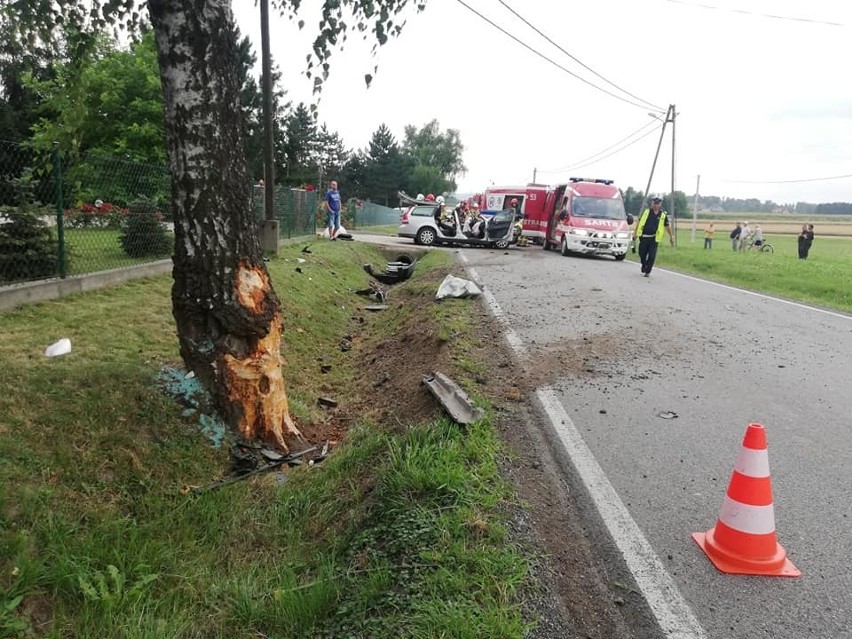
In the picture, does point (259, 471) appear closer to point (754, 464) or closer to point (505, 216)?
point (754, 464)

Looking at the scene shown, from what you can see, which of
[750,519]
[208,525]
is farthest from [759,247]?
[208,525]

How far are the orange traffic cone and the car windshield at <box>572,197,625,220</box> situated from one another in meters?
16.8

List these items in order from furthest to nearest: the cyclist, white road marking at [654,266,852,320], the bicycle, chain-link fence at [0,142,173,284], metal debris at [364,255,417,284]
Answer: the bicycle, the cyclist, metal debris at [364,255,417,284], white road marking at [654,266,852,320], chain-link fence at [0,142,173,284]

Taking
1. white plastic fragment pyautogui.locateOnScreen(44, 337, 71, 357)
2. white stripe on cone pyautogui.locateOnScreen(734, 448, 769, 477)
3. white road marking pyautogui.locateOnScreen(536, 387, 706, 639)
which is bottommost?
white road marking pyautogui.locateOnScreen(536, 387, 706, 639)

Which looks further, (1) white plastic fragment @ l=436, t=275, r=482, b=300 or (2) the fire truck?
(2) the fire truck

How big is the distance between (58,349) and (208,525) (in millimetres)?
2032

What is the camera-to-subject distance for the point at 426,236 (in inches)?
854

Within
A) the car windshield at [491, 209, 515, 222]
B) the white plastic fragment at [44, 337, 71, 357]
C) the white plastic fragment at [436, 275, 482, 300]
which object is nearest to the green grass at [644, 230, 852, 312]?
the car windshield at [491, 209, 515, 222]

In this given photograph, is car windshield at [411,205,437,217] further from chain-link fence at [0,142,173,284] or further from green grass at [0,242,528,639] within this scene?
green grass at [0,242,528,639]

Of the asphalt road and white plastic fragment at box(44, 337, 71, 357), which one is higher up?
white plastic fragment at box(44, 337, 71, 357)

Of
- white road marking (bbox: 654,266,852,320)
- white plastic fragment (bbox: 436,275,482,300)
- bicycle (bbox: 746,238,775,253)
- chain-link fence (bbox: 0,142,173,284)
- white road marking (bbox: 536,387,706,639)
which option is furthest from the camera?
bicycle (bbox: 746,238,775,253)

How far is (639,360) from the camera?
5910 mm

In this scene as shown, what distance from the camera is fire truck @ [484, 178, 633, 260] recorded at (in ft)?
59.0

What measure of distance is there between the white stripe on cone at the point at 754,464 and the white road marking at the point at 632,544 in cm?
59
